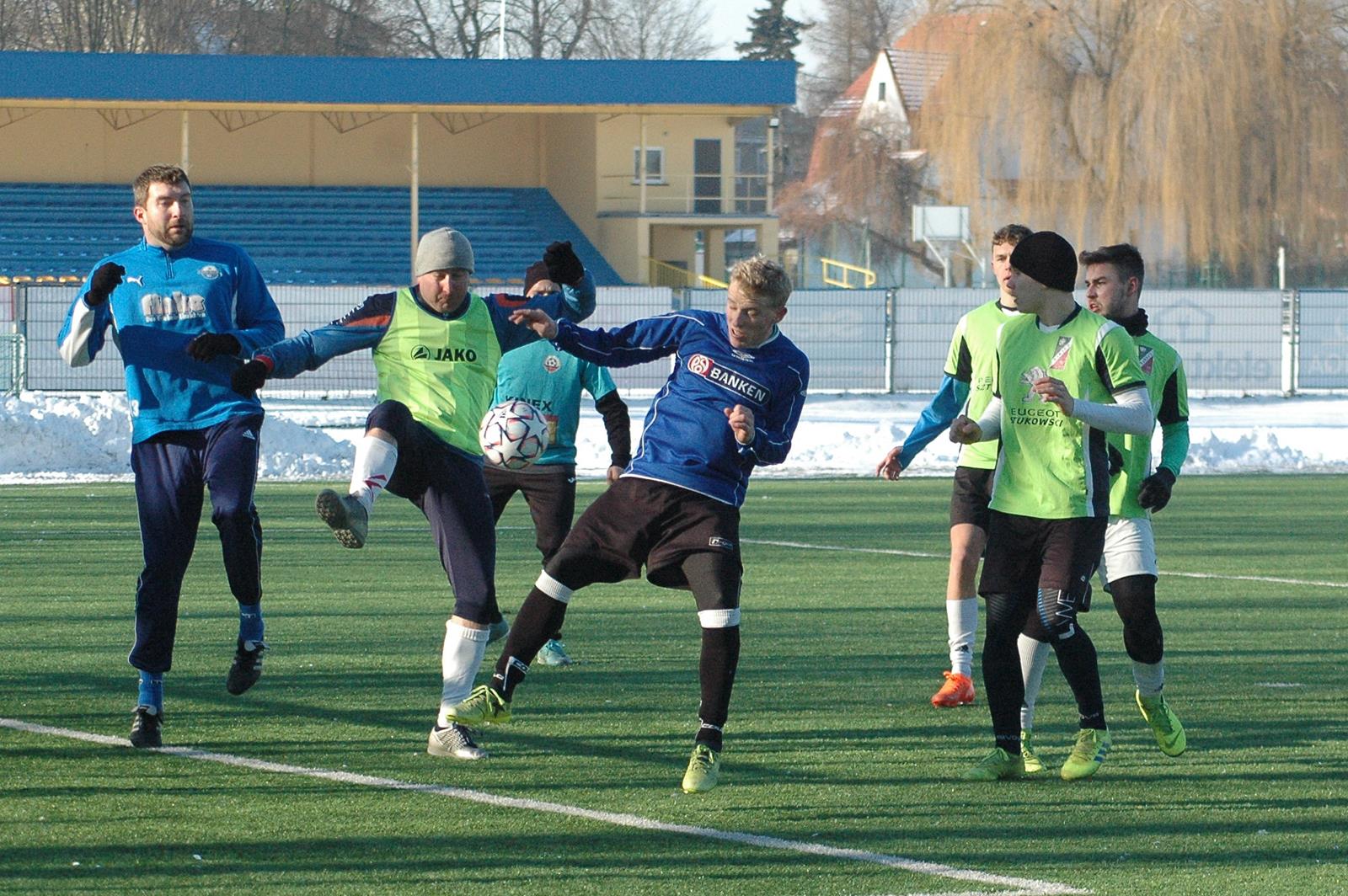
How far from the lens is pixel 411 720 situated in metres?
7.55

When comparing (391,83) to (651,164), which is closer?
(391,83)

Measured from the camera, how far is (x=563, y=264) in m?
6.95

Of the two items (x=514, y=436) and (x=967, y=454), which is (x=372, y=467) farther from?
(x=967, y=454)

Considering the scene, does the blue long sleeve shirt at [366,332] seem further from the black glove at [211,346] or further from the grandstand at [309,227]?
the grandstand at [309,227]

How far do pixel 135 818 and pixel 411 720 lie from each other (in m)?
1.80

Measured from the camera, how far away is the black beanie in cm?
649

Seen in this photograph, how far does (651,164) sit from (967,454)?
47.2 m

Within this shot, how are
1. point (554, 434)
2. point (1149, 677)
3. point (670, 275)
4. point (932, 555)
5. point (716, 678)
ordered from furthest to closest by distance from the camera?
1. point (670, 275)
2. point (932, 555)
3. point (554, 434)
4. point (1149, 677)
5. point (716, 678)

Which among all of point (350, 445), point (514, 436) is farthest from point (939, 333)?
point (514, 436)

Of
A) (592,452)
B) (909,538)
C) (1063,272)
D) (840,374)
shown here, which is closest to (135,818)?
(1063,272)

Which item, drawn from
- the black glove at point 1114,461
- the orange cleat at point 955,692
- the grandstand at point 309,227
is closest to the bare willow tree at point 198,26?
the grandstand at point 309,227

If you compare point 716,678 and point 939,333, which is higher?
point 939,333

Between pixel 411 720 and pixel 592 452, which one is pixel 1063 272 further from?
pixel 592 452

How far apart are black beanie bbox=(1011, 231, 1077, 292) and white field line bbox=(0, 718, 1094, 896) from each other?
6.86 ft
